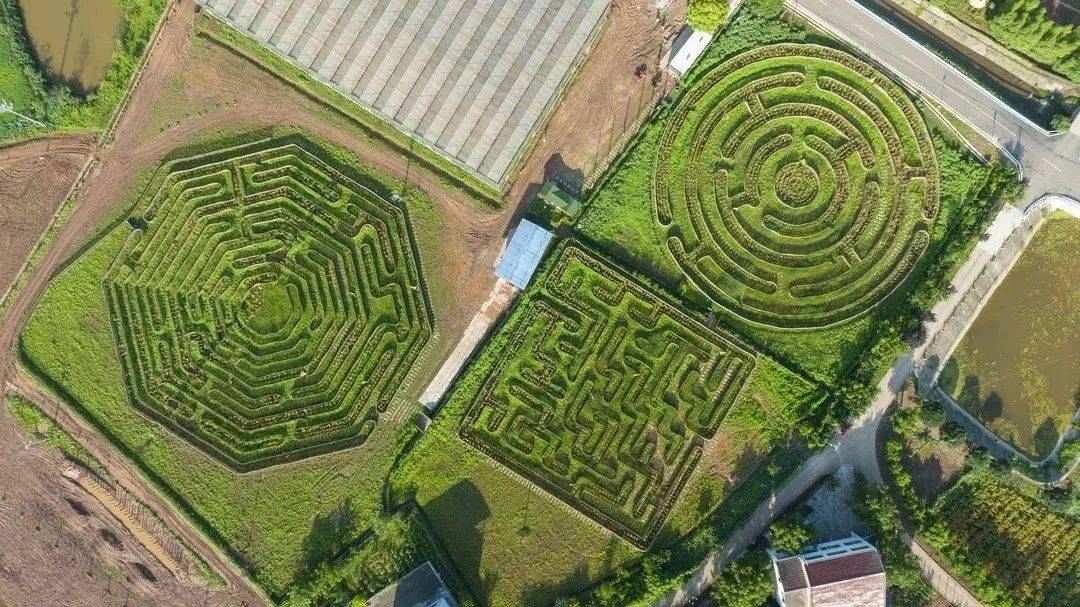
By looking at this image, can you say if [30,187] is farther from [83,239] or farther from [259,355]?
[259,355]

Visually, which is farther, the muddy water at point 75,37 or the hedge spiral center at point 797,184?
the muddy water at point 75,37

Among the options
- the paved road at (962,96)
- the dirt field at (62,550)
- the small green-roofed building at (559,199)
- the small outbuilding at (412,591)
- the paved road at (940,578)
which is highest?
the paved road at (962,96)

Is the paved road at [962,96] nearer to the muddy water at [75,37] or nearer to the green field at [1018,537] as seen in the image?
the green field at [1018,537]

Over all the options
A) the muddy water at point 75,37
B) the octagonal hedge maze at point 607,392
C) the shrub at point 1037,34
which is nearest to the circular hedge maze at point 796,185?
the octagonal hedge maze at point 607,392

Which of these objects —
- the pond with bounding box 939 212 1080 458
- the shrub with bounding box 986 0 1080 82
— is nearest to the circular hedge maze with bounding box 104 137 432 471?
the pond with bounding box 939 212 1080 458

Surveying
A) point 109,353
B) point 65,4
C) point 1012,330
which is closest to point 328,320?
point 109,353

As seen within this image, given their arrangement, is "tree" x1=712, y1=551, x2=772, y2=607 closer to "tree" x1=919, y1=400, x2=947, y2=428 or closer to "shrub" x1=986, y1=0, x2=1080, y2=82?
"tree" x1=919, y1=400, x2=947, y2=428

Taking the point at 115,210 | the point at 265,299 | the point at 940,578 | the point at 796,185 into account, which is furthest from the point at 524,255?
the point at 940,578
